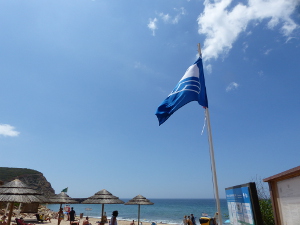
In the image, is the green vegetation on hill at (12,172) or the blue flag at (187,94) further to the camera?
the green vegetation on hill at (12,172)

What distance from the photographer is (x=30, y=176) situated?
3767 inches

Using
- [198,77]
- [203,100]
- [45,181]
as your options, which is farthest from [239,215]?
[45,181]

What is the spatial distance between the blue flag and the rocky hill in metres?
96.2

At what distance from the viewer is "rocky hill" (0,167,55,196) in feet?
293

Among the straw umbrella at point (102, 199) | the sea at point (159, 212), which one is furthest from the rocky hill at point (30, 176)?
the straw umbrella at point (102, 199)

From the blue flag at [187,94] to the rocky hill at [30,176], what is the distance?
96193 mm

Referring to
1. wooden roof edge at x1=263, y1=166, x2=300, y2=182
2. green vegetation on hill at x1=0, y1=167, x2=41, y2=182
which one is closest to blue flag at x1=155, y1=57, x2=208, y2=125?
wooden roof edge at x1=263, y1=166, x2=300, y2=182

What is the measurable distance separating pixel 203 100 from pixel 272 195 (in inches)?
111

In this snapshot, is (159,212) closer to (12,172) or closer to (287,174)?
(12,172)

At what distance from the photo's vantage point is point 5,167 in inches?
3883

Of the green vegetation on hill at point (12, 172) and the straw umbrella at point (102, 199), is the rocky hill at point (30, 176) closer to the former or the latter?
the green vegetation on hill at point (12, 172)

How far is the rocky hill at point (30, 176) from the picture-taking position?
3513 inches

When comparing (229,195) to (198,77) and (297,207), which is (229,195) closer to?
(297,207)

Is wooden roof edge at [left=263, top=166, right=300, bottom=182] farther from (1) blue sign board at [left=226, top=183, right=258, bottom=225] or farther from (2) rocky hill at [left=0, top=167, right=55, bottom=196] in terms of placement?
(2) rocky hill at [left=0, top=167, right=55, bottom=196]
